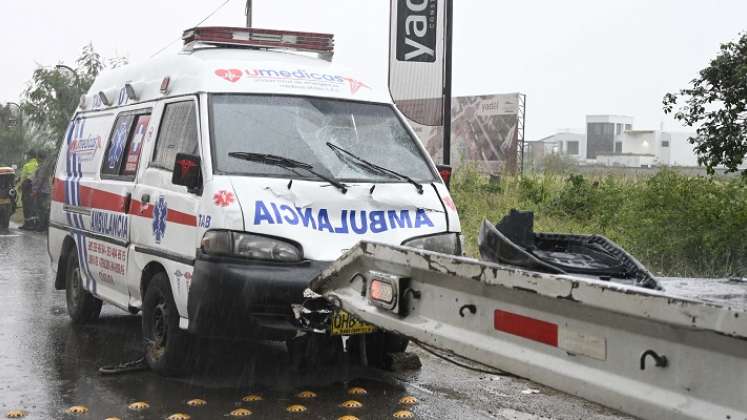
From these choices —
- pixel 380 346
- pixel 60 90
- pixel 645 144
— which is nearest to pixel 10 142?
pixel 60 90

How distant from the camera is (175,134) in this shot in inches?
276

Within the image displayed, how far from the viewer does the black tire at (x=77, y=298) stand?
8633 mm

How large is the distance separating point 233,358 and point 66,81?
67.0 feet

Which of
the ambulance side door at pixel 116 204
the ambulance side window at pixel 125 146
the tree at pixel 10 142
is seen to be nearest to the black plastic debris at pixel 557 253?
the ambulance side door at pixel 116 204

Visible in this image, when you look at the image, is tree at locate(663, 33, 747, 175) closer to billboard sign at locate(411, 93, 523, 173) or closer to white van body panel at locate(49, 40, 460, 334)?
white van body panel at locate(49, 40, 460, 334)

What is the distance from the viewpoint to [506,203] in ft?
60.8

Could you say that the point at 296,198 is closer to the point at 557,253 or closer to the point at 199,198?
the point at 199,198

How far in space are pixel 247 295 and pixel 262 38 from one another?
2.62 metres

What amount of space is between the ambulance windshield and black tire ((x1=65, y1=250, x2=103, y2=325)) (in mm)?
2696

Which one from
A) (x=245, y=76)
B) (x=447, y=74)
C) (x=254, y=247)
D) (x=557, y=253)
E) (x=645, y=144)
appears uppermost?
(x=645, y=144)

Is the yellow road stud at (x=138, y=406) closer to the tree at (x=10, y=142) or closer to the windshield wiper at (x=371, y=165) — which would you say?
the windshield wiper at (x=371, y=165)

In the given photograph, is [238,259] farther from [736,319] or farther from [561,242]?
[736,319]

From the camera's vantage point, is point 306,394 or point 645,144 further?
point 645,144

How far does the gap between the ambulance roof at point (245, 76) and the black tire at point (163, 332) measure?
1421 millimetres
